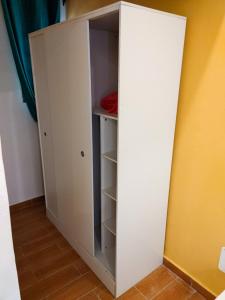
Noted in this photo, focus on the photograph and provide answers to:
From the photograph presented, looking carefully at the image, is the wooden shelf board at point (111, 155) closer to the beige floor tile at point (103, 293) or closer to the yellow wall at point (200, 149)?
the yellow wall at point (200, 149)

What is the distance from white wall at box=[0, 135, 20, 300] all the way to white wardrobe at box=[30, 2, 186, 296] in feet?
2.27

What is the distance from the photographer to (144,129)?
54.6 inches

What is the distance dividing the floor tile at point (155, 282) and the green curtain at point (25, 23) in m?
1.92

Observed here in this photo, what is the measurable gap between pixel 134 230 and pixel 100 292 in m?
0.56

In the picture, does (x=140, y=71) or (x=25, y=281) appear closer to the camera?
(x=140, y=71)

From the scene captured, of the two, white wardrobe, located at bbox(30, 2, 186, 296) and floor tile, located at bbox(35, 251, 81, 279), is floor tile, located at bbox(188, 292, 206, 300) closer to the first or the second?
white wardrobe, located at bbox(30, 2, 186, 296)

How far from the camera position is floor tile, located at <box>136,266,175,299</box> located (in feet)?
5.55

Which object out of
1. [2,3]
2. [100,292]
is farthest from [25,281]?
[2,3]

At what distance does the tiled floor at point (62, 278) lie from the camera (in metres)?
1.66

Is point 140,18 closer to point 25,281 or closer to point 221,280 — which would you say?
point 221,280

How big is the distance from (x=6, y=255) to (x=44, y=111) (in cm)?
144

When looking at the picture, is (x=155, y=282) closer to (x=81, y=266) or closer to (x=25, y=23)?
(x=81, y=266)

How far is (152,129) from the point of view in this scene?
1431 mm

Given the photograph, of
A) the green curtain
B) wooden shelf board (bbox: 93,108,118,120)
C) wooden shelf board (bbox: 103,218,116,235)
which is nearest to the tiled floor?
wooden shelf board (bbox: 103,218,116,235)
